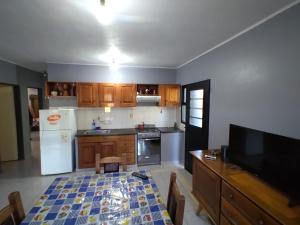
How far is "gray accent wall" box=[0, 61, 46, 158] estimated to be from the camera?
3.84 metres

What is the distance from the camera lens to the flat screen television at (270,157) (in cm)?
130

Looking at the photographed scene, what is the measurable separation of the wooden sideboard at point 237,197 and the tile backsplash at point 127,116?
233cm

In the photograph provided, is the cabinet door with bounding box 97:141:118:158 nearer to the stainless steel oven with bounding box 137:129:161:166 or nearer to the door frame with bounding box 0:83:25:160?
the stainless steel oven with bounding box 137:129:161:166

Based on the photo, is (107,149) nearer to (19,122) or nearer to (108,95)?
(108,95)

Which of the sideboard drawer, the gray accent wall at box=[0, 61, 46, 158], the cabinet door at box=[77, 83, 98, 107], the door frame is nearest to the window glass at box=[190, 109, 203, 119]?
the sideboard drawer

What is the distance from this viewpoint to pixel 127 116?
4.42 meters

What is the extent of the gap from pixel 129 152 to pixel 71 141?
4.22 ft

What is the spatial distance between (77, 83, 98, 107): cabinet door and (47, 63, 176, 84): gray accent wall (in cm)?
20

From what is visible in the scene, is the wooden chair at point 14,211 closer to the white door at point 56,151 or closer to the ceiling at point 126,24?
the ceiling at point 126,24

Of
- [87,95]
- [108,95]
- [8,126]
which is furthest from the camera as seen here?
[8,126]

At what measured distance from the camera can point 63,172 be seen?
360cm

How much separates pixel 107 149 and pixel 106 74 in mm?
1789

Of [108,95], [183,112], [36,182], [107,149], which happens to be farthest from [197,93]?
[36,182]

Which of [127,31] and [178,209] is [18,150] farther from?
[178,209]
